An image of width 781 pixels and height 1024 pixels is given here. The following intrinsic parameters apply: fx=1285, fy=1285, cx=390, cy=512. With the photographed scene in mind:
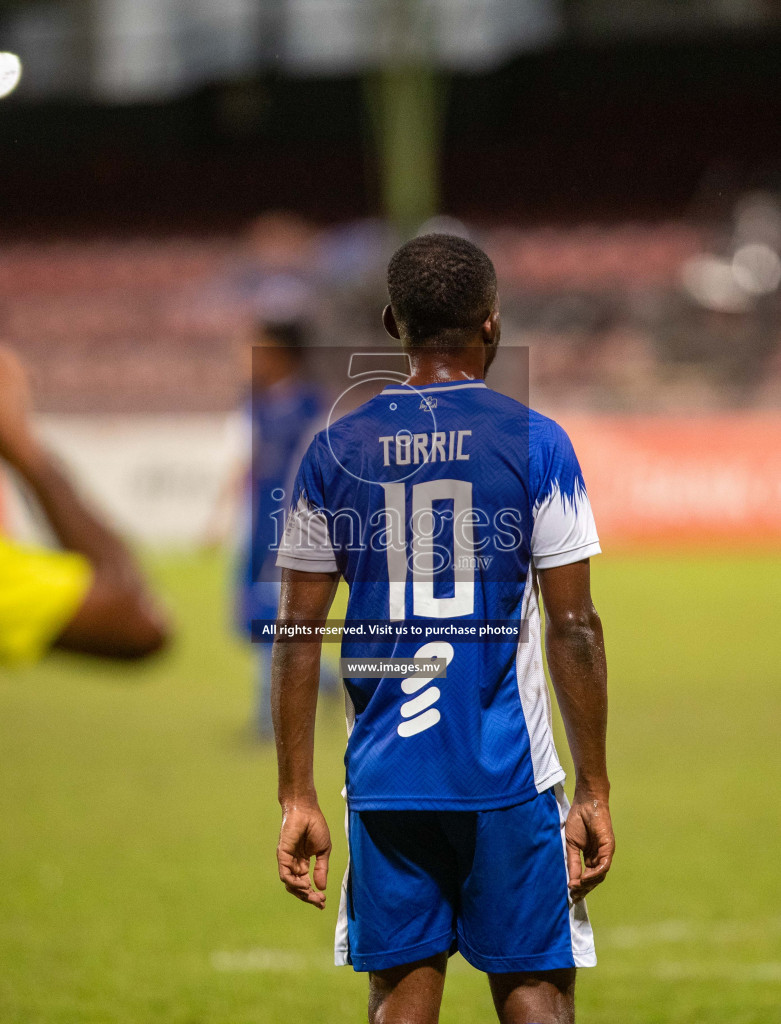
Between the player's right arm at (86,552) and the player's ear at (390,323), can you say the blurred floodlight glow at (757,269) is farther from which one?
the player's right arm at (86,552)

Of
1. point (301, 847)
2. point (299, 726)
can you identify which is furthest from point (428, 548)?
point (301, 847)

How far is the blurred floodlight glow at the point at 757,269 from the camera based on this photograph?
2595cm

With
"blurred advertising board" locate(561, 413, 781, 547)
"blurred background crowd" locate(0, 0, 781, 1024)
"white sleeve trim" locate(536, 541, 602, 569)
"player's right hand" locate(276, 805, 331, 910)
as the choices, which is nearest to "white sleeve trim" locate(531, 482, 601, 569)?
"white sleeve trim" locate(536, 541, 602, 569)

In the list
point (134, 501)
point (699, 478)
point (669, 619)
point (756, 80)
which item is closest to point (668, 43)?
point (756, 80)

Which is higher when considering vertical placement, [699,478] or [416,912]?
[699,478]

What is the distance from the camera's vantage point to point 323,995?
4133 millimetres

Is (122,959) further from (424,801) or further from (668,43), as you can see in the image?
(668,43)

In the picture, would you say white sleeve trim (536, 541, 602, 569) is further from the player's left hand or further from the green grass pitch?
the green grass pitch

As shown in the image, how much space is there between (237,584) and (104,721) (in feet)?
5.77

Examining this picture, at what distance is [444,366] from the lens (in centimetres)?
245

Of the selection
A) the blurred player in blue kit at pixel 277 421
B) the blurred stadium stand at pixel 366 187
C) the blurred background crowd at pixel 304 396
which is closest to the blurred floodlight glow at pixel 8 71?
the blurred background crowd at pixel 304 396

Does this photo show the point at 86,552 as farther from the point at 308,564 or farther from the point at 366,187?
the point at 366,187

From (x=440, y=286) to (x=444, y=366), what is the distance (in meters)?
0.15

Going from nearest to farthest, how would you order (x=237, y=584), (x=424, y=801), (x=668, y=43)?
1. (x=424, y=801)
2. (x=237, y=584)
3. (x=668, y=43)
